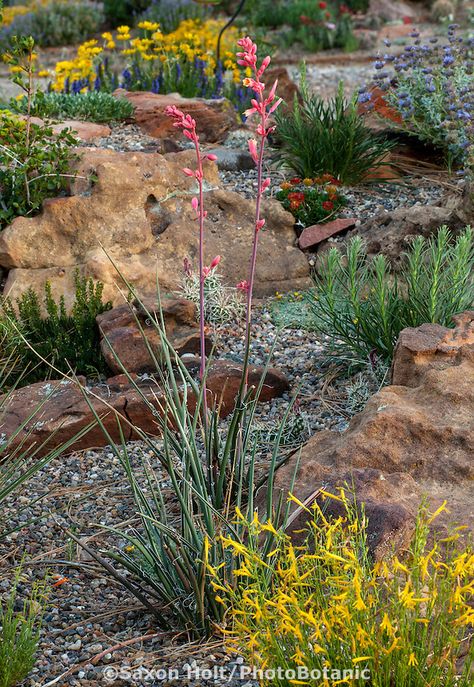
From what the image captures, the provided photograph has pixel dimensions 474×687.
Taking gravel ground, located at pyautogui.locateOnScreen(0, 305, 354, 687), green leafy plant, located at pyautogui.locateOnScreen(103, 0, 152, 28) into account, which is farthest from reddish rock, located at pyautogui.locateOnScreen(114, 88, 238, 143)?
green leafy plant, located at pyautogui.locateOnScreen(103, 0, 152, 28)

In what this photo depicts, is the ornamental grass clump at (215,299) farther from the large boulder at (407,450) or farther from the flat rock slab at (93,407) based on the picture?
the large boulder at (407,450)

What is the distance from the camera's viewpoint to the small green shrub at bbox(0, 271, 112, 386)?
5438 millimetres

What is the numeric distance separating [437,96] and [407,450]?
187 inches

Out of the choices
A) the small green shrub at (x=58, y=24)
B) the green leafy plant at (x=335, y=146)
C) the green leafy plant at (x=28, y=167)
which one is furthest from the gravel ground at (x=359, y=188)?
the small green shrub at (x=58, y=24)

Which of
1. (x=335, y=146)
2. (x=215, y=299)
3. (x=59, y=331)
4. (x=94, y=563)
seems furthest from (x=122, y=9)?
(x=94, y=563)

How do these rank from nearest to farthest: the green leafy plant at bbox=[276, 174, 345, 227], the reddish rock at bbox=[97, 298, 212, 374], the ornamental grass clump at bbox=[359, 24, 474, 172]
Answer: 1. the reddish rock at bbox=[97, 298, 212, 374]
2. the green leafy plant at bbox=[276, 174, 345, 227]
3. the ornamental grass clump at bbox=[359, 24, 474, 172]

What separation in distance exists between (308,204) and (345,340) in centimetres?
219

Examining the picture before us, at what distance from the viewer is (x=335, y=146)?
24.3ft

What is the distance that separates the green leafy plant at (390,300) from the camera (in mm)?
4742

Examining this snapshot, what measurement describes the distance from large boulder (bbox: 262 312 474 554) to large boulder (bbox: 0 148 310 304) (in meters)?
2.47

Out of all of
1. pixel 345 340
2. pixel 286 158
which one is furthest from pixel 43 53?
pixel 345 340

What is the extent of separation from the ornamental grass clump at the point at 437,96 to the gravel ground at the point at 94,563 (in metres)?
2.69

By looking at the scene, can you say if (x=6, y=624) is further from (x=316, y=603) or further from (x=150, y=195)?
(x=150, y=195)

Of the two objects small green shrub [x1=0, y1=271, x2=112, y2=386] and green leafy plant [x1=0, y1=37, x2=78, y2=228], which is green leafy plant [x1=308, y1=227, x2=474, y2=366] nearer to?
small green shrub [x1=0, y1=271, x2=112, y2=386]
